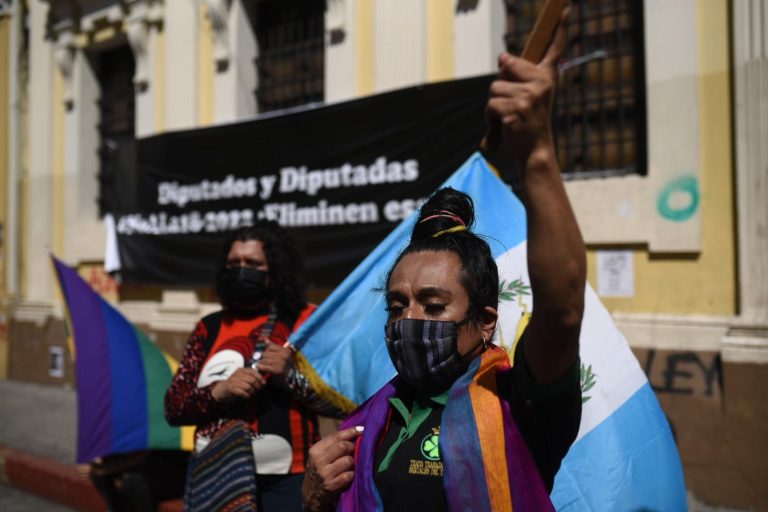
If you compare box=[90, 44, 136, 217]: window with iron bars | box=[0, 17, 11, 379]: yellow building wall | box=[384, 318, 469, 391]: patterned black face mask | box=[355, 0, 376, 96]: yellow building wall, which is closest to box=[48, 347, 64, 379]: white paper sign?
box=[0, 17, 11, 379]: yellow building wall

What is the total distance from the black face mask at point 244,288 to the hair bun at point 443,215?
3.97 ft

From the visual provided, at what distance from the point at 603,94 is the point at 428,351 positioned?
4.54 metres

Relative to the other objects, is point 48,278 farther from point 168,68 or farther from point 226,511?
point 226,511

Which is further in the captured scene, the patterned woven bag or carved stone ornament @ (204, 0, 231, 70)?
carved stone ornament @ (204, 0, 231, 70)

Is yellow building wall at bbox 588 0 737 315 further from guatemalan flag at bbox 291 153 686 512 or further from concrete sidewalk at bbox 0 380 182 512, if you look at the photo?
concrete sidewalk at bbox 0 380 182 512

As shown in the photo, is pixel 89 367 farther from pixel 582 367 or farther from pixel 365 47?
pixel 365 47

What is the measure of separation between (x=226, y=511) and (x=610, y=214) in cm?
375

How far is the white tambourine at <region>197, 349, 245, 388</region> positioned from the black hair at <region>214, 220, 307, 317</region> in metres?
0.30

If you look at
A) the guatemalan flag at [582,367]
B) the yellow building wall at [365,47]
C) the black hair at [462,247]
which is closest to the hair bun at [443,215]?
the black hair at [462,247]

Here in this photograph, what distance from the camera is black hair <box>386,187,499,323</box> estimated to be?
5.17ft

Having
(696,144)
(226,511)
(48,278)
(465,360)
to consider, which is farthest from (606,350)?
(48,278)

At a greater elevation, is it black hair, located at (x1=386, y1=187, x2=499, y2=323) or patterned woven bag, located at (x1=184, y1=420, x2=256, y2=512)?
black hair, located at (x1=386, y1=187, x2=499, y2=323)

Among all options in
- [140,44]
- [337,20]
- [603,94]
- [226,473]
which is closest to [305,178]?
[337,20]

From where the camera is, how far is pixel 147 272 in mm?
8070
